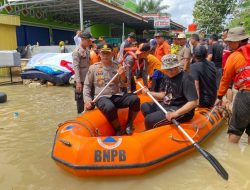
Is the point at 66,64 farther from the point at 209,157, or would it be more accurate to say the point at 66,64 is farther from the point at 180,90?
the point at 209,157

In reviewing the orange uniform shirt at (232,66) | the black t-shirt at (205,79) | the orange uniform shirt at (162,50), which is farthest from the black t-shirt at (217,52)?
the orange uniform shirt at (232,66)

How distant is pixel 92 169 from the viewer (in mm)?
3344

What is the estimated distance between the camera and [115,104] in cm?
451

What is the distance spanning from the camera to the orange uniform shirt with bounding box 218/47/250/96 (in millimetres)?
3844

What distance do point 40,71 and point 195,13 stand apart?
1902 cm

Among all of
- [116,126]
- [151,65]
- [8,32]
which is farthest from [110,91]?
[8,32]

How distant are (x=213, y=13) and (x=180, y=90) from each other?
2335cm

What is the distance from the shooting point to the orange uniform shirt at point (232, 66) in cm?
384

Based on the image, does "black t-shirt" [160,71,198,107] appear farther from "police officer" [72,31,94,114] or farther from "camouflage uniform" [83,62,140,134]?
"police officer" [72,31,94,114]

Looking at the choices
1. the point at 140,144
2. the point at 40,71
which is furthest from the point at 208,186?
the point at 40,71

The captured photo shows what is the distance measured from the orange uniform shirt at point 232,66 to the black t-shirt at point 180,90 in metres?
0.53

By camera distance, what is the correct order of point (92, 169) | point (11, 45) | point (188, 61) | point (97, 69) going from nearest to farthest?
point (92, 169)
point (97, 69)
point (188, 61)
point (11, 45)

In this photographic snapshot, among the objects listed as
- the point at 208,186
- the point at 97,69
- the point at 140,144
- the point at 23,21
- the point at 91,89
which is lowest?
the point at 208,186

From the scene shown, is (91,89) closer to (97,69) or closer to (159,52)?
(97,69)
